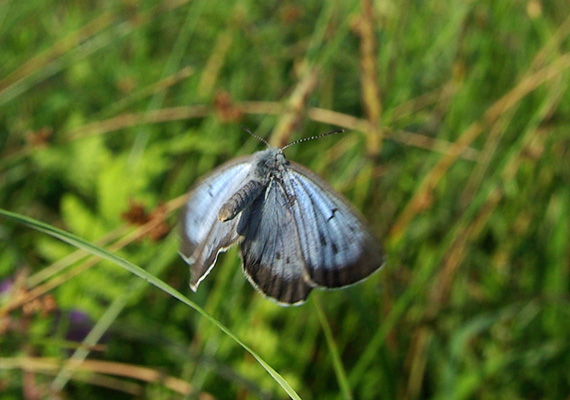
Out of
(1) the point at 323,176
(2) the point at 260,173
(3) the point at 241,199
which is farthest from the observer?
(1) the point at 323,176

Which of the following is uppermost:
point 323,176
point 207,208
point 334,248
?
point 323,176

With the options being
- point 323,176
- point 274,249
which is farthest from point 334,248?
point 323,176

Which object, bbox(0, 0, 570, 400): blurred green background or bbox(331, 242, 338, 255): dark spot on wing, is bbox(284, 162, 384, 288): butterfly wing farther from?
bbox(0, 0, 570, 400): blurred green background

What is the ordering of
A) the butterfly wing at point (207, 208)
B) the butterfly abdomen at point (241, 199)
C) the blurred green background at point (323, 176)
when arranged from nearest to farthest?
the butterfly abdomen at point (241, 199)
the butterfly wing at point (207, 208)
the blurred green background at point (323, 176)

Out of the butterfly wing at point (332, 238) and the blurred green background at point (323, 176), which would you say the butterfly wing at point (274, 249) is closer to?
the butterfly wing at point (332, 238)

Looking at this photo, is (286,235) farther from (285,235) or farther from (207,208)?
(207,208)

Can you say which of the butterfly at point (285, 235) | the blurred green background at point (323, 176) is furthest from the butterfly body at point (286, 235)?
the blurred green background at point (323, 176)
